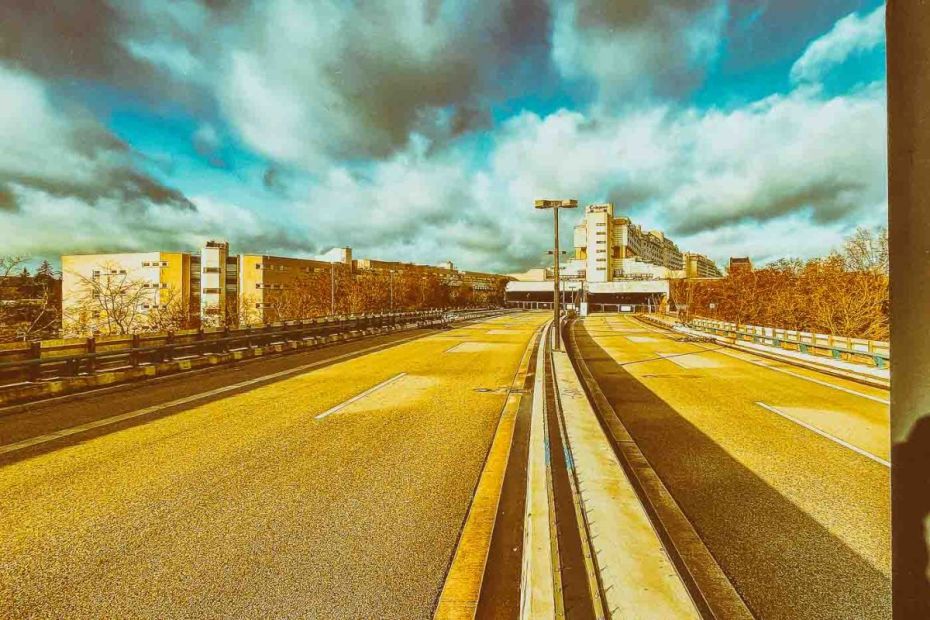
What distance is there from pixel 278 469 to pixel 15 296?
19241mm

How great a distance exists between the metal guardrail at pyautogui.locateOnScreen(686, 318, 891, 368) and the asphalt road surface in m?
1.61

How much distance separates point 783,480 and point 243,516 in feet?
18.3

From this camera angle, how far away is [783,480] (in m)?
4.72

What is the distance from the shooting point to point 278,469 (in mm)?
4934

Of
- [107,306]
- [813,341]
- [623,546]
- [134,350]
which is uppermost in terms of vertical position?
[107,306]

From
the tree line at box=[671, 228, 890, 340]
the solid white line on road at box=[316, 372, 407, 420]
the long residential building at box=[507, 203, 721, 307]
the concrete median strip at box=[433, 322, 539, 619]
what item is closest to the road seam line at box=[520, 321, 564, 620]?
the concrete median strip at box=[433, 322, 539, 619]

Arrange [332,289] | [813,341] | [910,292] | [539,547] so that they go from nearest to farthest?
[910,292] < [539,547] < [813,341] < [332,289]

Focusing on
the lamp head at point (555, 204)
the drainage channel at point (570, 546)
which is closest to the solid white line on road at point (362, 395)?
the drainage channel at point (570, 546)

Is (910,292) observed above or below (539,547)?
above

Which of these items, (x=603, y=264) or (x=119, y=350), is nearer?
(x=119, y=350)

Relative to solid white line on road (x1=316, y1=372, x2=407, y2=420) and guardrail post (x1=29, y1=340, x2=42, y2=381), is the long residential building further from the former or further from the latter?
guardrail post (x1=29, y1=340, x2=42, y2=381)

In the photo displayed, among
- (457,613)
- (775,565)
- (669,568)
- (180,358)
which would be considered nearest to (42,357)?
(180,358)

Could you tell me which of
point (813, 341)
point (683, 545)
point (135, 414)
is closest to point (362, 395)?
point (135, 414)

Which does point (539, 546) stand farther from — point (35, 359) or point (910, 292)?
point (35, 359)
